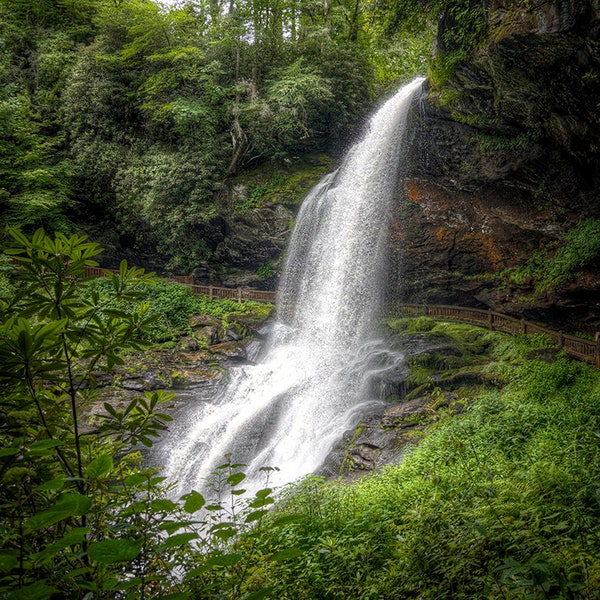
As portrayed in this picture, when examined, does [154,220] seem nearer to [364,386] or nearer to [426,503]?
[364,386]

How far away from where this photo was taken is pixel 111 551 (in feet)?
3.42

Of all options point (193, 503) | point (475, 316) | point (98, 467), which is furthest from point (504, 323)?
point (98, 467)

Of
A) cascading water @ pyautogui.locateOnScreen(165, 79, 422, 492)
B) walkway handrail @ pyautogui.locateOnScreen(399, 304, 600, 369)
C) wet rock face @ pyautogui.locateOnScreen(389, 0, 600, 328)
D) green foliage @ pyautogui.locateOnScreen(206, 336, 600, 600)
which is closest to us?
green foliage @ pyautogui.locateOnScreen(206, 336, 600, 600)

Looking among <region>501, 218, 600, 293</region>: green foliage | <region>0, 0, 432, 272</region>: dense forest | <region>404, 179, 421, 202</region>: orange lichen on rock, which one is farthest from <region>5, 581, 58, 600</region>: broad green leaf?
<region>0, 0, 432, 272</region>: dense forest

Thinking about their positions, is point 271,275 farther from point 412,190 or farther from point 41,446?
point 41,446

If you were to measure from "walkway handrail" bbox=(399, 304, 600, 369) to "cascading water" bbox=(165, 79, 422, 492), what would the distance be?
1.91 metres

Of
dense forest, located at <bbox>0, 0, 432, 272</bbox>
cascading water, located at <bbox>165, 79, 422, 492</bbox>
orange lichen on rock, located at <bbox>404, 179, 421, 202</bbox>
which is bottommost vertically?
cascading water, located at <bbox>165, 79, 422, 492</bbox>

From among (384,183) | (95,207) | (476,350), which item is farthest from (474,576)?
(95,207)

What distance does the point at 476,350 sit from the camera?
10711 mm

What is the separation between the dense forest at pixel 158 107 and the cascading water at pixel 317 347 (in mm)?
3146

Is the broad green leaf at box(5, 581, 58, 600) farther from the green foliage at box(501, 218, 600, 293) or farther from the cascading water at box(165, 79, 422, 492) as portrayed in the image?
the green foliage at box(501, 218, 600, 293)

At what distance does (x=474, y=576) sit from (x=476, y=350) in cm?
914

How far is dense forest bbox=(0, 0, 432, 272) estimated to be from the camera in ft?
54.2

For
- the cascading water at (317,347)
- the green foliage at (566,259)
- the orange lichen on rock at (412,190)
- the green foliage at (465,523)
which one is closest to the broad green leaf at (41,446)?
the green foliage at (465,523)
